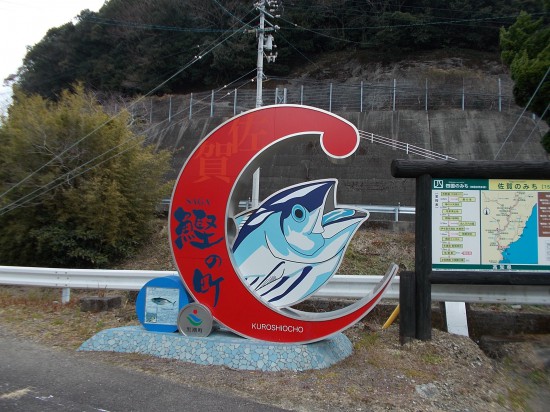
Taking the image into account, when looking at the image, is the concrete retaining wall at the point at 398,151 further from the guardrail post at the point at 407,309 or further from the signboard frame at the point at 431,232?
the guardrail post at the point at 407,309

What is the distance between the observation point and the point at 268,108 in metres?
5.75

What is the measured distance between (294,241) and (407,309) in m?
1.81

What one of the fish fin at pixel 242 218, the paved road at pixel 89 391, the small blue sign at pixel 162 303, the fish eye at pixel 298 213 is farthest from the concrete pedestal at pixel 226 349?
the fish eye at pixel 298 213

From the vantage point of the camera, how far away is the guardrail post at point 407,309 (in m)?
6.13

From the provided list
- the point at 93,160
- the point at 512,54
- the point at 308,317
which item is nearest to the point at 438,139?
the point at 512,54

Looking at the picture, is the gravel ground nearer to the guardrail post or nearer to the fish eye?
the guardrail post

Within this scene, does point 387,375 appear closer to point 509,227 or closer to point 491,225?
point 491,225

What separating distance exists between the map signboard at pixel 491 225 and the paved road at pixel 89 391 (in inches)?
139

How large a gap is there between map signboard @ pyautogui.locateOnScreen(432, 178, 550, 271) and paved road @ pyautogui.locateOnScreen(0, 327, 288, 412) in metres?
3.53

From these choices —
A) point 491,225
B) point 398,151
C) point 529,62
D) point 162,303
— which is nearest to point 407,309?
point 491,225

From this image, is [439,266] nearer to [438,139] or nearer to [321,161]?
[321,161]

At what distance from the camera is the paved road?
4137 mm

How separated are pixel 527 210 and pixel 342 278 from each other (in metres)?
2.93

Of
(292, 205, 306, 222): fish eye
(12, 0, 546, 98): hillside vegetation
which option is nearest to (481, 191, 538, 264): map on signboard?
(292, 205, 306, 222): fish eye
